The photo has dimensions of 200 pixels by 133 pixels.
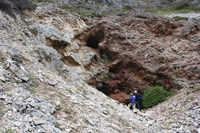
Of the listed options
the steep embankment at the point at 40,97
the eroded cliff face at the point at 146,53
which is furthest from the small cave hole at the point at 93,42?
the steep embankment at the point at 40,97

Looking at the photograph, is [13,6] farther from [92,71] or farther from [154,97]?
[154,97]

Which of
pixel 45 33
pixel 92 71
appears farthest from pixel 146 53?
pixel 45 33

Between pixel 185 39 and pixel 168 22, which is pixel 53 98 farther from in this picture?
pixel 168 22

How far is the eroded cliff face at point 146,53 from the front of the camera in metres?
12.3

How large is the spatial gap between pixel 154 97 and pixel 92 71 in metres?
5.99

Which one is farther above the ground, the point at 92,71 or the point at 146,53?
the point at 146,53

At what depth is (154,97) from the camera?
1103cm

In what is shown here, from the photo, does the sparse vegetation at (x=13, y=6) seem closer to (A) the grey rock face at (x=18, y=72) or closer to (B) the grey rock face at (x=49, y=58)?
(B) the grey rock face at (x=49, y=58)

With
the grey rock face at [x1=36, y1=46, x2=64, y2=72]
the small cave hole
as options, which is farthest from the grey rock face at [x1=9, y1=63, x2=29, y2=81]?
the small cave hole

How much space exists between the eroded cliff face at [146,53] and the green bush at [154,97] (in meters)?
1.50

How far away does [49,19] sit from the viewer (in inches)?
522

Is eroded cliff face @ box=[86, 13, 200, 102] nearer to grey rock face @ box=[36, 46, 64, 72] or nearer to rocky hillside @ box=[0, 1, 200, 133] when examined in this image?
rocky hillside @ box=[0, 1, 200, 133]

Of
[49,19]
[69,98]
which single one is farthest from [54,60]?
[49,19]

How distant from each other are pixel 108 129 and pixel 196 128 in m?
3.68
